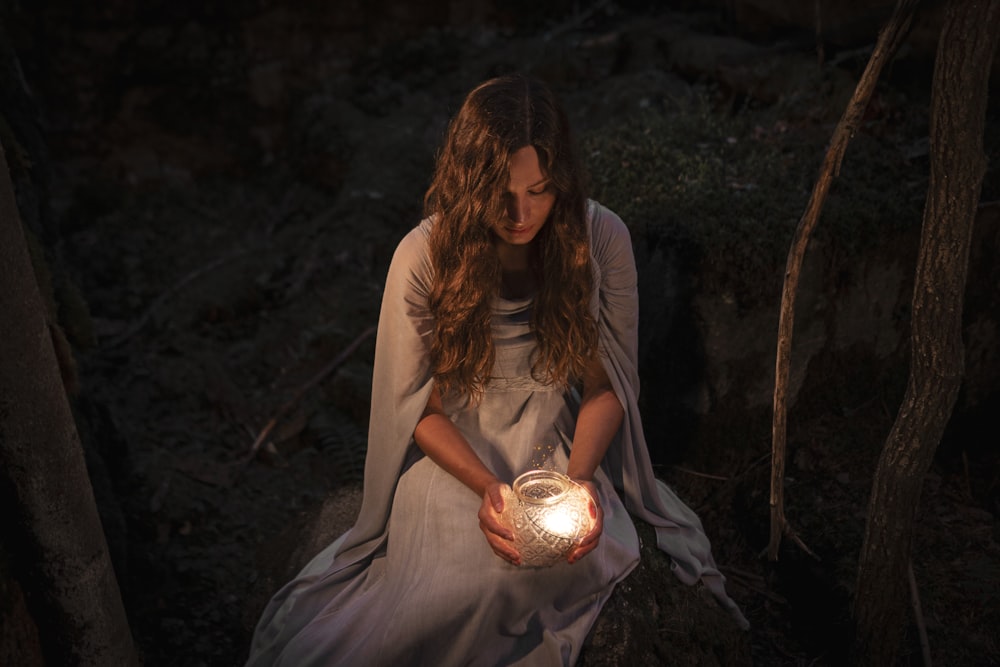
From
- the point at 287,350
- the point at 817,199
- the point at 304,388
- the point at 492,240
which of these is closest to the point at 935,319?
the point at 817,199

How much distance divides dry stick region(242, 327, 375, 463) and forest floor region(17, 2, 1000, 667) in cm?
3

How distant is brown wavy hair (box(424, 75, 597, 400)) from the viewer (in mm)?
2482

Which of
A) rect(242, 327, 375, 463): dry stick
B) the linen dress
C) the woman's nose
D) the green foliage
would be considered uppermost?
the woman's nose

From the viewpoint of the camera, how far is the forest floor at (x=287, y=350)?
11.6 ft

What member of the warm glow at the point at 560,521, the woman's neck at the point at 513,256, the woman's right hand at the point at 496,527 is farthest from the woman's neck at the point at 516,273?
the warm glow at the point at 560,521

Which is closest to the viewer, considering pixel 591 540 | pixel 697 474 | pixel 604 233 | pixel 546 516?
pixel 546 516

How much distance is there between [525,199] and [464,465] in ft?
2.98

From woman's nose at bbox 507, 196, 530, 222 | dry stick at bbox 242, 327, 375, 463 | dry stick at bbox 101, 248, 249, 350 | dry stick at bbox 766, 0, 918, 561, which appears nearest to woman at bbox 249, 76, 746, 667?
woman's nose at bbox 507, 196, 530, 222

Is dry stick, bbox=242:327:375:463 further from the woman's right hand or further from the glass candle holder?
the glass candle holder

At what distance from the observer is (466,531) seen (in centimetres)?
263

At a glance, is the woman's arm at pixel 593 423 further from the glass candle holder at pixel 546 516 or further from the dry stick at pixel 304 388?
the dry stick at pixel 304 388

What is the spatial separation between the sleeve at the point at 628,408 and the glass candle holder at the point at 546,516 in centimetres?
61

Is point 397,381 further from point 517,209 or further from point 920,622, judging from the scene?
point 920,622

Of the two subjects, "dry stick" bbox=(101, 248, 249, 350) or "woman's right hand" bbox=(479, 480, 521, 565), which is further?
"dry stick" bbox=(101, 248, 249, 350)
